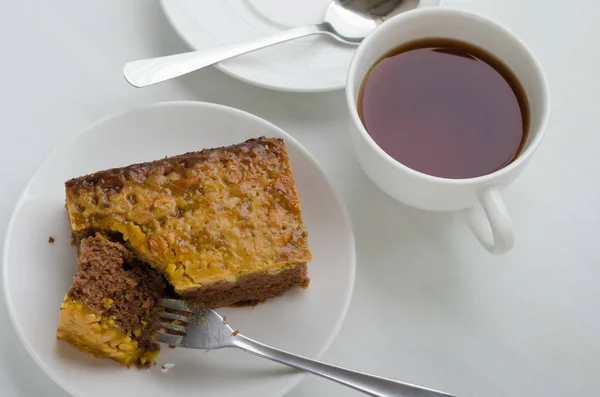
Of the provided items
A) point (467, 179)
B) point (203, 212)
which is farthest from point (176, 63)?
point (467, 179)

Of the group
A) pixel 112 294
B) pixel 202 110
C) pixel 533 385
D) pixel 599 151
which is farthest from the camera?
pixel 599 151

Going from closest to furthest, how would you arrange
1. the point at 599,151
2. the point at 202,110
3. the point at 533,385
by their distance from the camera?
the point at 533,385 < the point at 202,110 < the point at 599,151

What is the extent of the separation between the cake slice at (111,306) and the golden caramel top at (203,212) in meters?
0.05

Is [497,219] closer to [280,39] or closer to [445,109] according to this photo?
[445,109]

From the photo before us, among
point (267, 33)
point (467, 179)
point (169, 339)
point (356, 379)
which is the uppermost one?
point (267, 33)

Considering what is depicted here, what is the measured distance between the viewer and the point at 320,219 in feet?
5.42

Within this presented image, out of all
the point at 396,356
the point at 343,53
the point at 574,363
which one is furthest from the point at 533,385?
the point at 343,53

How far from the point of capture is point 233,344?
1.51 metres

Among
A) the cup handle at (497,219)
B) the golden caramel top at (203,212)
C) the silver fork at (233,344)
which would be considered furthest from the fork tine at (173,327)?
the cup handle at (497,219)

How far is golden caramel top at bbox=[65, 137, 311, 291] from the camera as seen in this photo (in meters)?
1.49

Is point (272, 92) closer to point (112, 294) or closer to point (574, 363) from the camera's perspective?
point (112, 294)

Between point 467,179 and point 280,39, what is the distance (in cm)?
69

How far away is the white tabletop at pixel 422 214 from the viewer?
161 centimetres

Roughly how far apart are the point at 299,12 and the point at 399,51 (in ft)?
1.37
